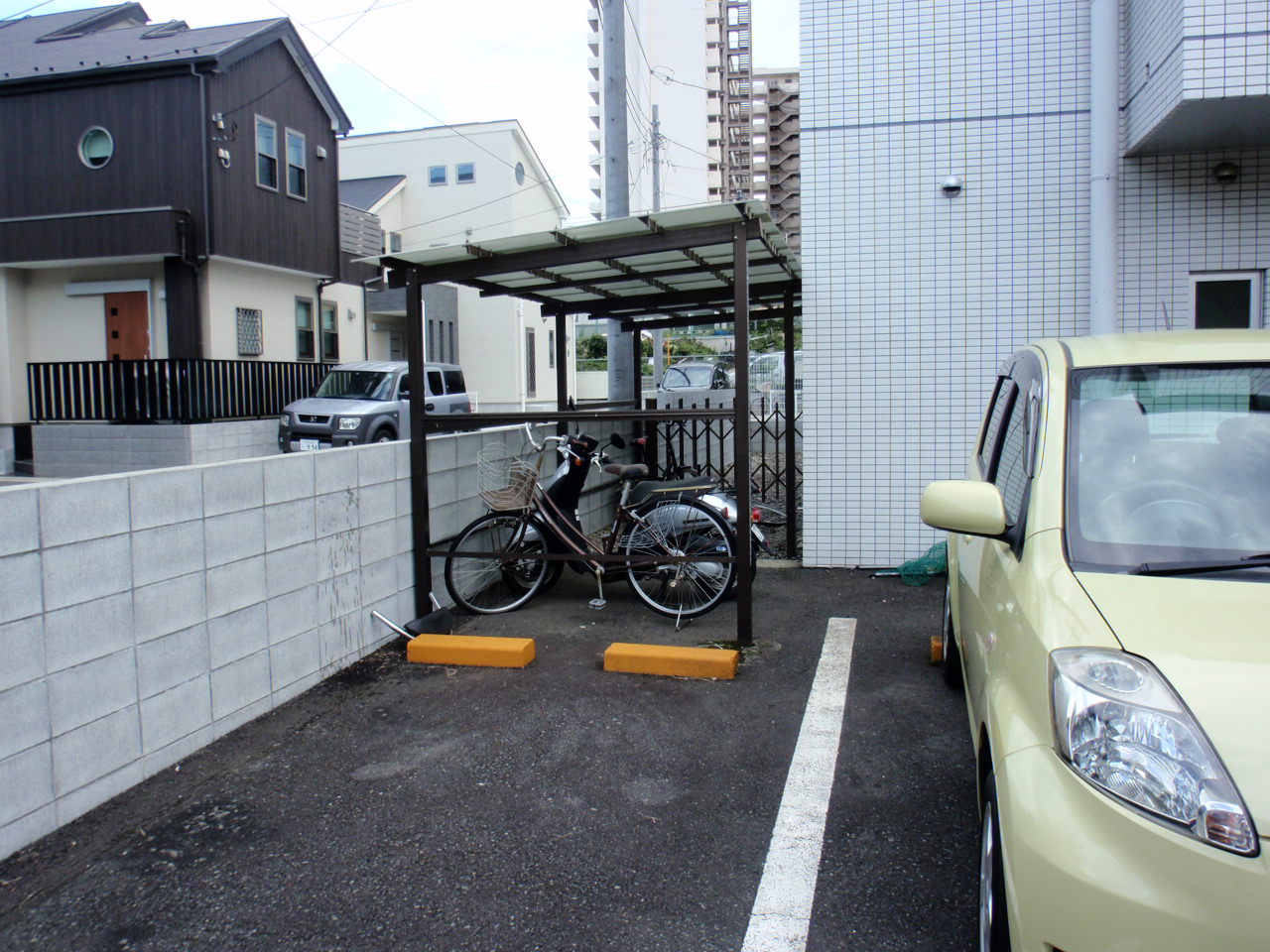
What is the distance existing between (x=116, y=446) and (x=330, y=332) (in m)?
6.15

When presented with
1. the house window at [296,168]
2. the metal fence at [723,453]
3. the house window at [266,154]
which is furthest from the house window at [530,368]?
the metal fence at [723,453]

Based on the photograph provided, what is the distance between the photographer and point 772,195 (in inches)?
3130

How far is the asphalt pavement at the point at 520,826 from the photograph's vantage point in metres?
2.62

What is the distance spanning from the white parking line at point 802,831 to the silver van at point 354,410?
9221 mm

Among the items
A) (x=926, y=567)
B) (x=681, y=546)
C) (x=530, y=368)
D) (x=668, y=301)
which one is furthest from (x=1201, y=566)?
(x=530, y=368)

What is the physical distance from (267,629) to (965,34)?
6.18 metres

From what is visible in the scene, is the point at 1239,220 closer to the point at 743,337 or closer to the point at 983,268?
the point at 983,268

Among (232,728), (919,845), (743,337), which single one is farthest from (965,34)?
(232,728)

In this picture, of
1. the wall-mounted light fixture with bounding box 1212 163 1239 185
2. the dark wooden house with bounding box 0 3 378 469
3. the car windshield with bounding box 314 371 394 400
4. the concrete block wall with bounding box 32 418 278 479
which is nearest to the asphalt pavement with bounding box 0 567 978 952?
the wall-mounted light fixture with bounding box 1212 163 1239 185

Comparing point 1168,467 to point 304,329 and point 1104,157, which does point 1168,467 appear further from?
point 304,329

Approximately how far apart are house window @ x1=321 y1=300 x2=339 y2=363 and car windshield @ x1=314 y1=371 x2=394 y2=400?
5226 millimetres

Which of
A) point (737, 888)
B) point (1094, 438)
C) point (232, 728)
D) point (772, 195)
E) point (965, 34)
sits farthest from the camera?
point (772, 195)

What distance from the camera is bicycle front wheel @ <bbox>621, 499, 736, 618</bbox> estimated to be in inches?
226

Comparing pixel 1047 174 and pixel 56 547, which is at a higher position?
pixel 1047 174
